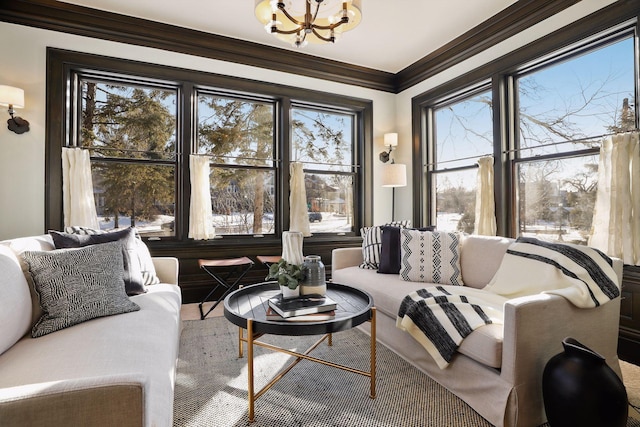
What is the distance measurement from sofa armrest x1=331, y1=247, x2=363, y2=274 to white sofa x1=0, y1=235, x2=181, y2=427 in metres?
1.64

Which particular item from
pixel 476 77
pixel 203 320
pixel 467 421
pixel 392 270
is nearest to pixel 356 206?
pixel 392 270

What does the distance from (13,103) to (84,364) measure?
2.70 m

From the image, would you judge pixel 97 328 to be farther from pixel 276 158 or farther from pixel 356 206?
pixel 356 206

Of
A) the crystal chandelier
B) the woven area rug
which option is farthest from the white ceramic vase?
the crystal chandelier

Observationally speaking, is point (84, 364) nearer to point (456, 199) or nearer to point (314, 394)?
point (314, 394)

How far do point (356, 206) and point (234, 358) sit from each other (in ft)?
9.20

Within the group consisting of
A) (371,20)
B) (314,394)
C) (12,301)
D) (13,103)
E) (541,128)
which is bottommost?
(314,394)

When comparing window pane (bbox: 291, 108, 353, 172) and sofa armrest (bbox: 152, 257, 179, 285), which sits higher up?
window pane (bbox: 291, 108, 353, 172)

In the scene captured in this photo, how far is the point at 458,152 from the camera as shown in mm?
3938

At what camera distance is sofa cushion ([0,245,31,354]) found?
133 cm

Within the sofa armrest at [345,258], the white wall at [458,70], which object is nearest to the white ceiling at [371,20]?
the white wall at [458,70]

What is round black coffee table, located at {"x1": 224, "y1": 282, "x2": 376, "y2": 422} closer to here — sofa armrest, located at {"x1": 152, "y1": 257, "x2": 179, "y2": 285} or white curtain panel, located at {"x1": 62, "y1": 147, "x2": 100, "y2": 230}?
sofa armrest, located at {"x1": 152, "y1": 257, "x2": 179, "y2": 285}

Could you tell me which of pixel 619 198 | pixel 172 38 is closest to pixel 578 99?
pixel 619 198

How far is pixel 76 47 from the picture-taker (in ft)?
10.3
